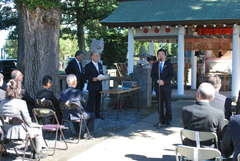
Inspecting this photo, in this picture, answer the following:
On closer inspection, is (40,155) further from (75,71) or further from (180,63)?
(180,63)

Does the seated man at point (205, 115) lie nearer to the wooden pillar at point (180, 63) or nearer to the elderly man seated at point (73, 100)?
the elderly man seated at point (73, 100)

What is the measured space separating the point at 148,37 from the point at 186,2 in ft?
6.43

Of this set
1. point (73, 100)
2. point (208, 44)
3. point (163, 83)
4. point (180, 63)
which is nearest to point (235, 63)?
point (208, 44)

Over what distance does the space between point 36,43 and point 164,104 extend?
3355 mm

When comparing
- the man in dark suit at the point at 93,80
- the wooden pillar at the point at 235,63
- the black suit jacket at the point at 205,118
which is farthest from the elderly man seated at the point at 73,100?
the wooden pillar at the point at 235,63

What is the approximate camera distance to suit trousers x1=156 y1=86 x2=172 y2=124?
10.3 meters

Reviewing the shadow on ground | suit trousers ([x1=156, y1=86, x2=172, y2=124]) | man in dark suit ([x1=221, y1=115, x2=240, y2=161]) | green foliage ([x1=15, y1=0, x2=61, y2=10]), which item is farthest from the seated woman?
suit trousers ([x1=156, y1=86, x2=172, y2=124])

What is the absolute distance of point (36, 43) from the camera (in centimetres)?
1045

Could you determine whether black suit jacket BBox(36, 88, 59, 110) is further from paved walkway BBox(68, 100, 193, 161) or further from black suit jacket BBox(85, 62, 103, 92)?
black suit jacket BBox(85, 62, 103, 92)

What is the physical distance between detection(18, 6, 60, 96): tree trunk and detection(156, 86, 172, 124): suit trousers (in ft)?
9.13

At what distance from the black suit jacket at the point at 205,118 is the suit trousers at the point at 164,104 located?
4555 millimetres

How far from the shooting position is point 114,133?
9602mm

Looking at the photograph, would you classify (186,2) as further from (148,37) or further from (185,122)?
(185,122)

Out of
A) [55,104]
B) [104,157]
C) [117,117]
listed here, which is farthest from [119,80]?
[104,157]
